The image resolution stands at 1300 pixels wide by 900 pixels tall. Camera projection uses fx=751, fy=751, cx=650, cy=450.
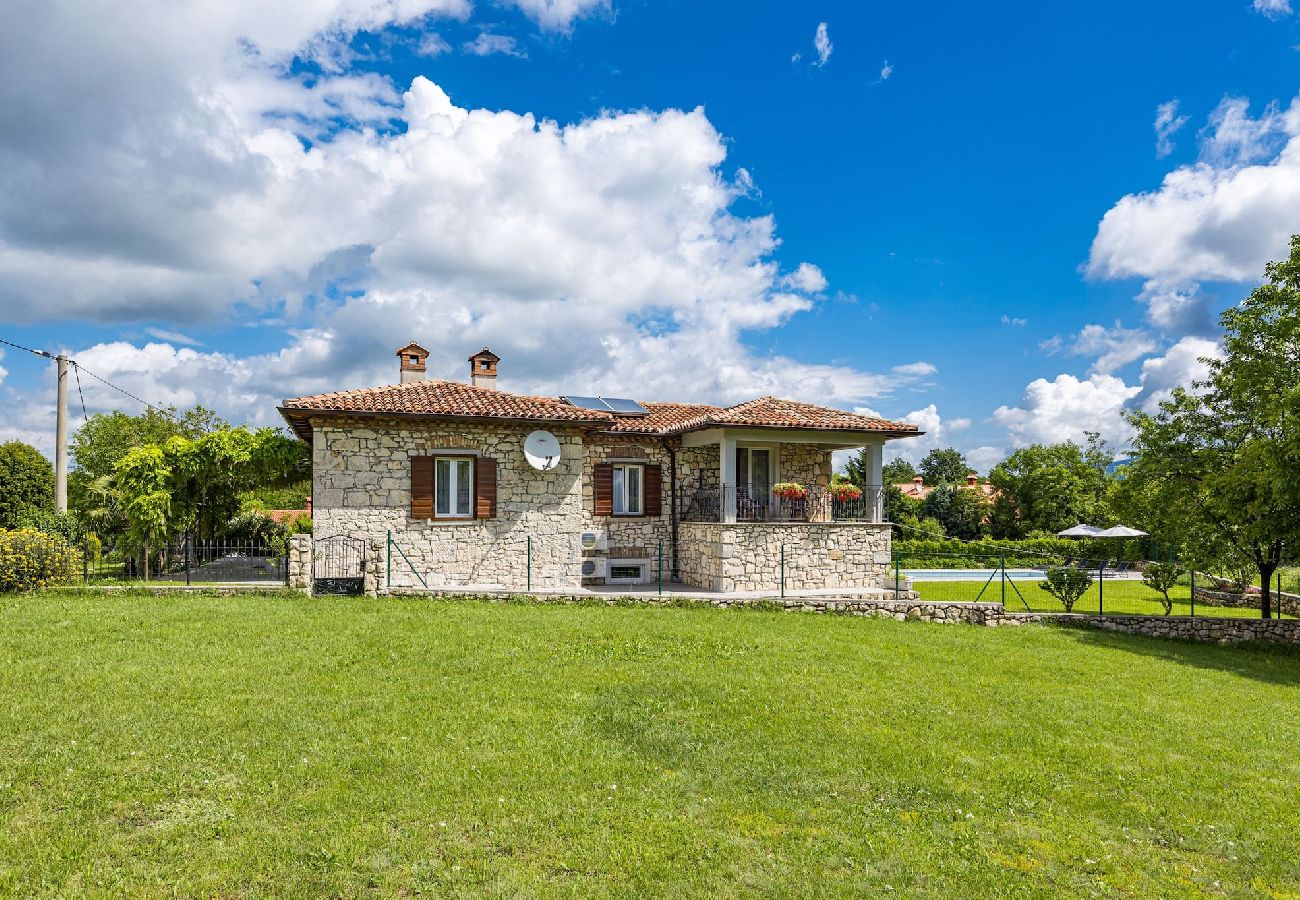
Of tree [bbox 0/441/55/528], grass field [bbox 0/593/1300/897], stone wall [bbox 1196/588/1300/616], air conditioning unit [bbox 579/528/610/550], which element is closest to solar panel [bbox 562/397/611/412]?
air conditioning unit [bbox 579/528/610/550]

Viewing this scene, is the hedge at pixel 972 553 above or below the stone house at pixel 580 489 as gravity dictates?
below

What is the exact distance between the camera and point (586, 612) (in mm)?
14164

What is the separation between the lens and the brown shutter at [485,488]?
55.7 feet

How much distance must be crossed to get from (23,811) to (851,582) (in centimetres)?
1619

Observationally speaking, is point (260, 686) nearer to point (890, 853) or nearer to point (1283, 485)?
point (890, 853)

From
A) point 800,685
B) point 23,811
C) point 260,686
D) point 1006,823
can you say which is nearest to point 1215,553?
point 800,685

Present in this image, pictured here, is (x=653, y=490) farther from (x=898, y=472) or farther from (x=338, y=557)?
(x=898, y=472)

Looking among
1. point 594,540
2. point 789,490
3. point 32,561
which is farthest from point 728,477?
point 32,561

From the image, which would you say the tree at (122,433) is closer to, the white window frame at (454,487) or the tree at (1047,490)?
the white window frame at (454,487)

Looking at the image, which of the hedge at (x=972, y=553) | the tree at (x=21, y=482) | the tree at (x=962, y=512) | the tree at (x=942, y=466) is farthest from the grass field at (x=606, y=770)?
the tree at (x=942, y=466)

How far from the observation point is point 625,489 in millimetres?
19281

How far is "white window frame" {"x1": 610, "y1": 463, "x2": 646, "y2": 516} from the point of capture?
19.2m

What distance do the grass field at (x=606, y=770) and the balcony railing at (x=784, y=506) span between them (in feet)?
25.1

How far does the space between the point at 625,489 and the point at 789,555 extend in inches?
175
